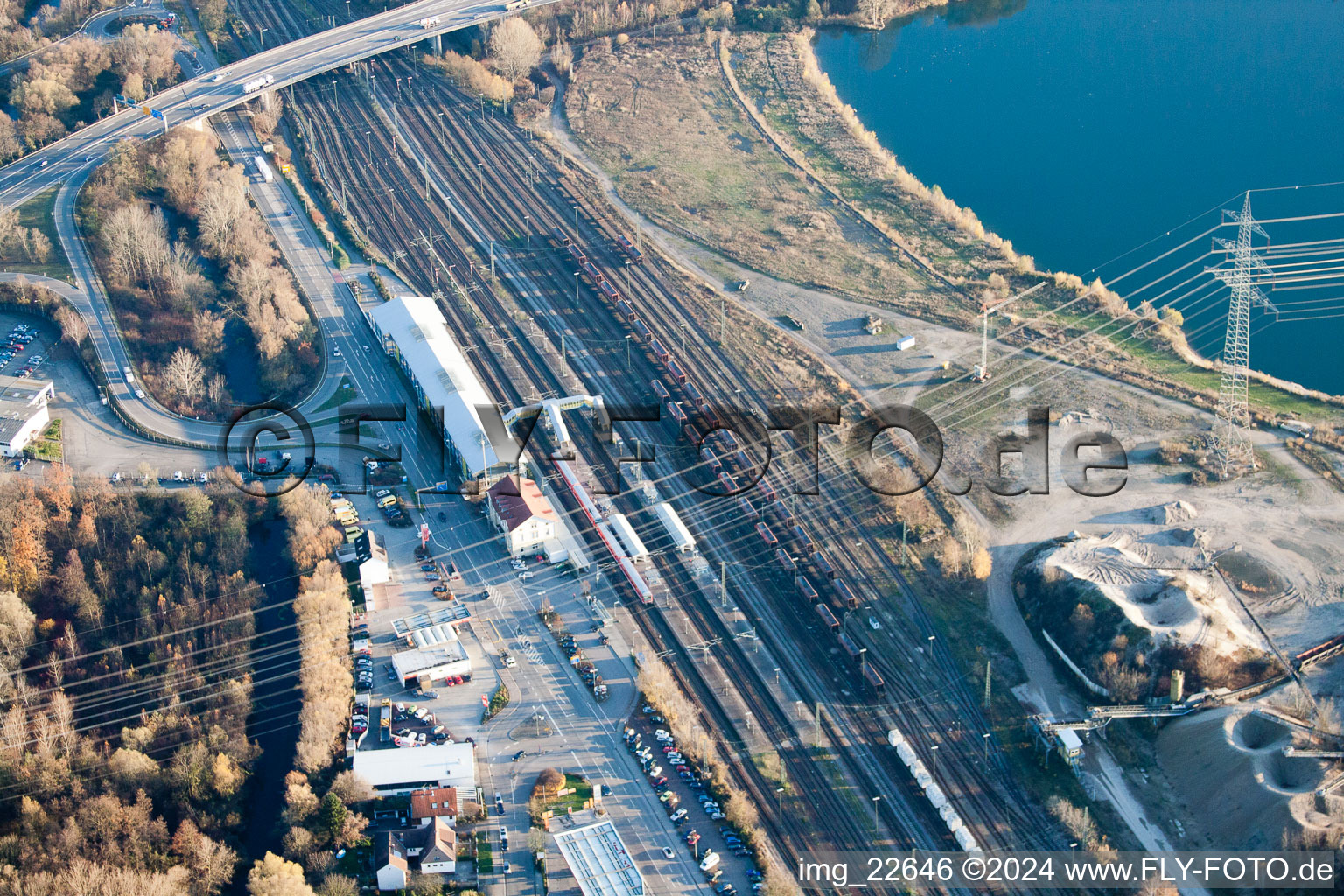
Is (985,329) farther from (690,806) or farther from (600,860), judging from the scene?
(600,860)

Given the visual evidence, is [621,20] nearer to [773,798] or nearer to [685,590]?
[685,590]

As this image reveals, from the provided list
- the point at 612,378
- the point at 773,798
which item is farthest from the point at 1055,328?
the point at 773,798

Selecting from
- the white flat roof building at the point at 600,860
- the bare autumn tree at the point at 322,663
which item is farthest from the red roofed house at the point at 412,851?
the bare autumn tree at the point at 322,663

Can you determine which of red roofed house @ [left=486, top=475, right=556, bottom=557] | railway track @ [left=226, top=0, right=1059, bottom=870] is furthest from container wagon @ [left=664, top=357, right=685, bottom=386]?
red roofed house @ [left=486, top=475, right=556, bottom=557]

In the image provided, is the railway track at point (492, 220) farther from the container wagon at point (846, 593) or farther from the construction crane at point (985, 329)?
the construction crane at point (985, 329)

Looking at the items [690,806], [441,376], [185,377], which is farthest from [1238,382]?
[185,377]

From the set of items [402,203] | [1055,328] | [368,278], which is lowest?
[1055,328]
